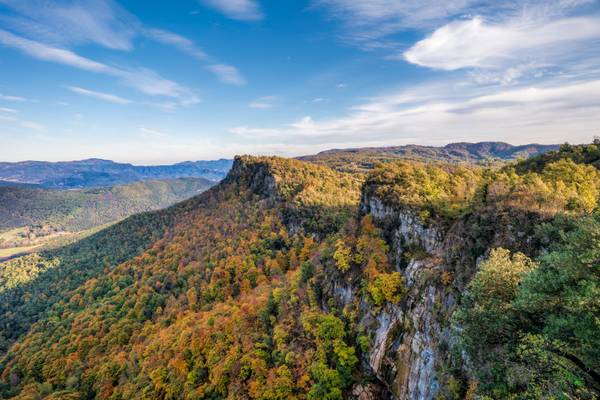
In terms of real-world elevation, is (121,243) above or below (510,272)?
below

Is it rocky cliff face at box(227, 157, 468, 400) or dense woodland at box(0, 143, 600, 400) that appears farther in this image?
rocky cliff face at box(227, 157, 468, 400)

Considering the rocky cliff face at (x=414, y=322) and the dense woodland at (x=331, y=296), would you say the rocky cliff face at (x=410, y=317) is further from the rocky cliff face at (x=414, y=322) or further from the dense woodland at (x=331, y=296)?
the dense woodland at (x=331, y=296)

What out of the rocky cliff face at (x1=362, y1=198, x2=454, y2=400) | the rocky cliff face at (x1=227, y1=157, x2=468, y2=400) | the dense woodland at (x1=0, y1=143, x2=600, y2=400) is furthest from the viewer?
the rocky cliff face at (x1=362, y1=198, x2=454, y2=400)

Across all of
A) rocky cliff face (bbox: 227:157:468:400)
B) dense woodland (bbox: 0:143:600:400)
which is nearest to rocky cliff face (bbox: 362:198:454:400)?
rocky cliff face (bbox: 227:157:468:400)

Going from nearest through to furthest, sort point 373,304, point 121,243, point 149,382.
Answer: point 373,304 < point 149,382 < point 121,243

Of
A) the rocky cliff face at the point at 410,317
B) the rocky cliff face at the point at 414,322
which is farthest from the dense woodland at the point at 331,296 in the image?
the rocky cliff face at the point at 414,322

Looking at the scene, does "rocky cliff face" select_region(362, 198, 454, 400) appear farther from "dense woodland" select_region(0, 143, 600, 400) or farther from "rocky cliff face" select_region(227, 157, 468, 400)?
"dense woodland" select_region(0, 143, 600, 400)

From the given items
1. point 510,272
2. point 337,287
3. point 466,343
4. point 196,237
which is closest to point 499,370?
point 466,343

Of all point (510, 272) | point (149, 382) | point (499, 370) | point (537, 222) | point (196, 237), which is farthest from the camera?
point (196, 237)

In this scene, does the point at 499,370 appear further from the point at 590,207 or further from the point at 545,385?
the point at 590,207
